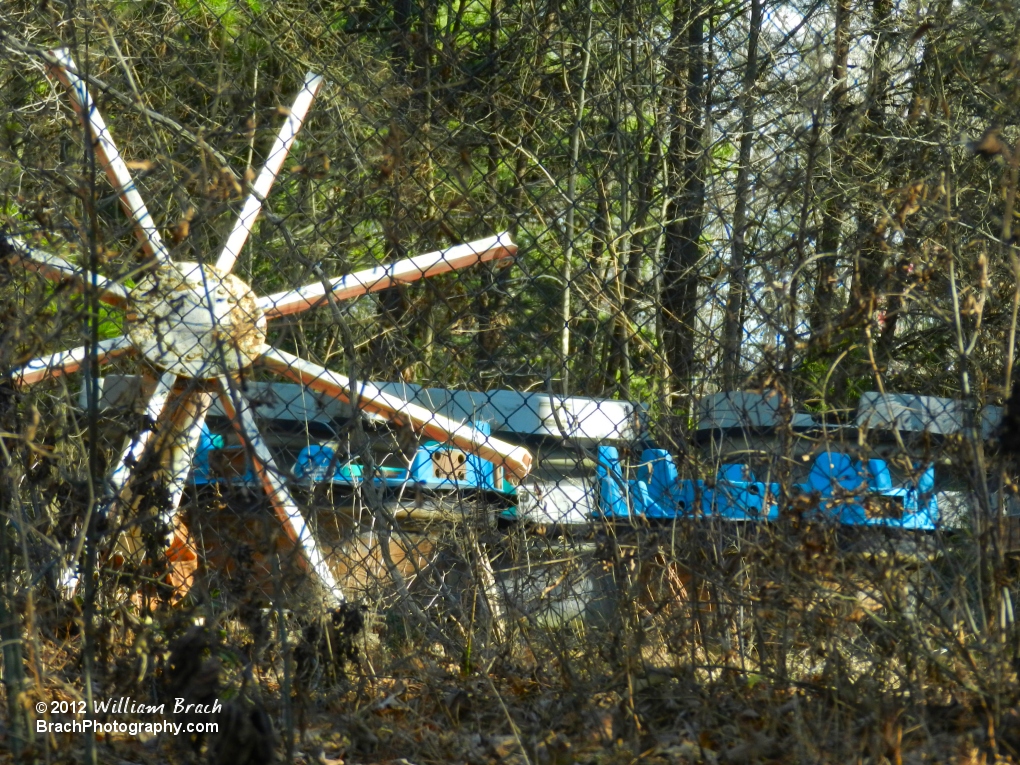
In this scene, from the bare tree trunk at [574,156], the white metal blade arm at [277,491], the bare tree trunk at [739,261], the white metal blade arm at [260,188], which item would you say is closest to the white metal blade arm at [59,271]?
the white metal blade arm at [277,491]

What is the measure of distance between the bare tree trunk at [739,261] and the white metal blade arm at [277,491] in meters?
1.50

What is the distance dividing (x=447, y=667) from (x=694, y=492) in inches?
38.7

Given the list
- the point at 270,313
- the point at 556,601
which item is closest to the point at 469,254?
the point at 270,313

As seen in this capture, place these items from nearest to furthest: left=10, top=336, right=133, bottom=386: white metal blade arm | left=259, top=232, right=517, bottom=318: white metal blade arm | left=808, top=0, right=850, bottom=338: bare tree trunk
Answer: left=808, top=0, right=850, bottom=338: bare tree trunk → left=10, top=336, right=133, bottom=386: white metal blade arm → left=259, top=232, right=517, bottom=318: white metal blade arm

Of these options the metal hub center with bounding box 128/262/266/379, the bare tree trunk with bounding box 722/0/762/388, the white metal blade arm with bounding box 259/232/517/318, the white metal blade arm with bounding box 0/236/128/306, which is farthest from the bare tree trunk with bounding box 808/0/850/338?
the metal hub center with bounding box 128/262/266/379

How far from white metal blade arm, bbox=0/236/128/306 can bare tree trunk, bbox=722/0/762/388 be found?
1.86m

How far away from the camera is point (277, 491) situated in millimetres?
3025

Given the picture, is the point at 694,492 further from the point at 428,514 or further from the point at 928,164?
the point at 928,164

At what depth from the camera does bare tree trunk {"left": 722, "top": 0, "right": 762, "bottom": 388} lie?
11.1ft

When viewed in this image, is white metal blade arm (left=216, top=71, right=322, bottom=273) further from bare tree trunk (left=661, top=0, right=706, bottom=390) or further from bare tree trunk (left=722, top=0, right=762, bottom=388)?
bare tree trunk (left=722, top=0, right=762, bottom=388)

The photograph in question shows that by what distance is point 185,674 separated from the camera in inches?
87.7

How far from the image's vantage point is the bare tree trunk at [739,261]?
11.1 feet

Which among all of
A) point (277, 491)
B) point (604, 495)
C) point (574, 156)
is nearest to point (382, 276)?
point (574, 156)

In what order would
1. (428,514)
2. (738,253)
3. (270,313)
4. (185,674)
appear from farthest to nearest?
1. (270,313)
2. (428,514)
3. (738,253)
4. (185,674)
